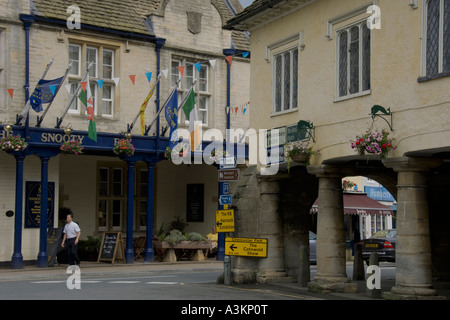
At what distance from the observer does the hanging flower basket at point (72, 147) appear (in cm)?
2289

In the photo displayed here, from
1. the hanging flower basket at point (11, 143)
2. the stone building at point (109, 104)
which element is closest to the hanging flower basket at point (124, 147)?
the stone building at point (109, 104)

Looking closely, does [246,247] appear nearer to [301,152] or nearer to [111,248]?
[301,152]

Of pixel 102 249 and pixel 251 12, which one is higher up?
pixel 251 12

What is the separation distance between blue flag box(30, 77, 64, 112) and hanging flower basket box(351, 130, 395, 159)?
10566mm

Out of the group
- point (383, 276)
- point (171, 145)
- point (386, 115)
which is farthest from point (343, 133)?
point (171, 145)

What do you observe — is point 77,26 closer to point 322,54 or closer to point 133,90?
point 133,90

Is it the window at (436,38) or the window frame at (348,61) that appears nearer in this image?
the window at (436,38)

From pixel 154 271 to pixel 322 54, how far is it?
30.4 feet

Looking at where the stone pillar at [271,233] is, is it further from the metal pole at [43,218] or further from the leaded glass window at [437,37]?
the metal pole at [43,218]

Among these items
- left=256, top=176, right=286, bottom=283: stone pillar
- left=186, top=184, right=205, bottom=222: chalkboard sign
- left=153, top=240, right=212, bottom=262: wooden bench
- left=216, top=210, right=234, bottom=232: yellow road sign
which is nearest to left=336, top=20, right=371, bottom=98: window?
left=256, top=176, right=286, bottom=283: stone pillar

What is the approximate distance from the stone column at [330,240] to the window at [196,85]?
11042 millimetres

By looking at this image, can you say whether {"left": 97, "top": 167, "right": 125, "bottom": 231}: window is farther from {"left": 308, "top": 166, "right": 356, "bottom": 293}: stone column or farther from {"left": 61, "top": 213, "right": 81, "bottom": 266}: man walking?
{"left": 308, "top": 166, "right": 356, "bottom": 293}: stone column

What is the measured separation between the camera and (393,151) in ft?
46.0

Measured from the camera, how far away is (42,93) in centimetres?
2191
